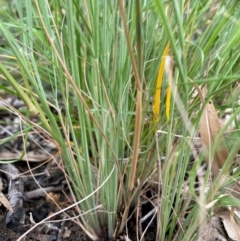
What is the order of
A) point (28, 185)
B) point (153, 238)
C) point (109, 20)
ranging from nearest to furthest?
1. point (109, 20)
2. point (153, 238)
3. point (28, 185)

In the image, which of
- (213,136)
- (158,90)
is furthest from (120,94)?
(213,136)

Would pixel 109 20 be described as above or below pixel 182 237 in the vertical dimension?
above

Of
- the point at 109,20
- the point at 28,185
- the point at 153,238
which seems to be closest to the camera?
the point at 109,20

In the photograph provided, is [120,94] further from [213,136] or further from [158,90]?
[213,136]

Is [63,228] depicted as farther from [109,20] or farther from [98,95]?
[109,20]

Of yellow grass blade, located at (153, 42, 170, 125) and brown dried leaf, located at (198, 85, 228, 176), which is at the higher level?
yellow grass blade, located at (153, 42, 170, 125)

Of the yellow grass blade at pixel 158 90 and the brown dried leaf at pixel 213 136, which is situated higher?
the yellow grass blade at pixel 158 90

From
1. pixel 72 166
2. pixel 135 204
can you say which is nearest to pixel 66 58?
pixel 72 166

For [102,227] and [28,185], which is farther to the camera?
[28,185]

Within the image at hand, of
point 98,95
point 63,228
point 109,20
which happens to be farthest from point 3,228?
point 109,20

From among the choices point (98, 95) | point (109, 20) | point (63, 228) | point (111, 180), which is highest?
point (109, 20)
